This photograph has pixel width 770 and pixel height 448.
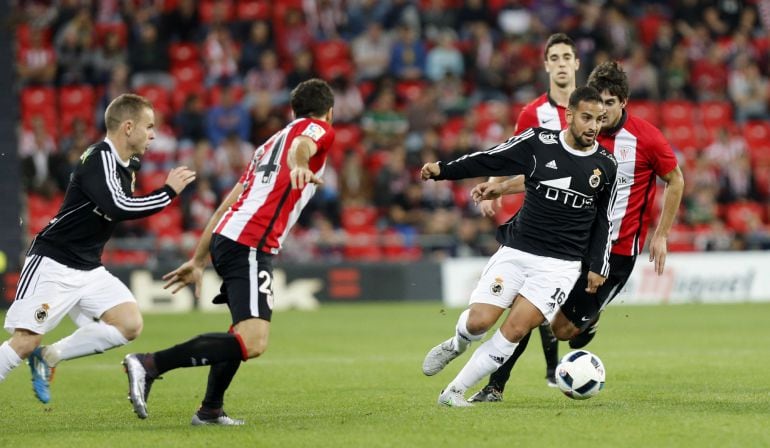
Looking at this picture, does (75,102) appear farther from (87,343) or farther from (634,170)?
(634,170)

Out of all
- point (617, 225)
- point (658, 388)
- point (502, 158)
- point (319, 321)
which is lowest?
point (319, 321)

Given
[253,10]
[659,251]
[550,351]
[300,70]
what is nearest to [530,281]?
[659,251]

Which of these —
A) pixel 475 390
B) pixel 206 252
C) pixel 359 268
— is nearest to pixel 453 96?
pixel 359 268

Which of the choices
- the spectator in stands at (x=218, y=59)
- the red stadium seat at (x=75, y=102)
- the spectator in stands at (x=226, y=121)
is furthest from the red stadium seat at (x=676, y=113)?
the red stadium seat at (x=75, y=102)

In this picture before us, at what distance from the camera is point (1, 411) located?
888 cm

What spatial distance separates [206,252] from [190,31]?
1709 centimetres

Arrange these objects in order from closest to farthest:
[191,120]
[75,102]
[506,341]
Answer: [506,341] → [191,120] → [75,102]

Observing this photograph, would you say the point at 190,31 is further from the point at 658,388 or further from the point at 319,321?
the point at 658,388

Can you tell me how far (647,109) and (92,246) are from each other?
57.3ft

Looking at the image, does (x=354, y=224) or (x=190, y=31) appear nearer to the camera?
(x=354, y=224)

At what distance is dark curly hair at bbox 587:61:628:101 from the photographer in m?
8.91

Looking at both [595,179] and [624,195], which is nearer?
[595,179]

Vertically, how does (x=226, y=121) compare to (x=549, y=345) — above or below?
above

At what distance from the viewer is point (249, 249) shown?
760 cm
